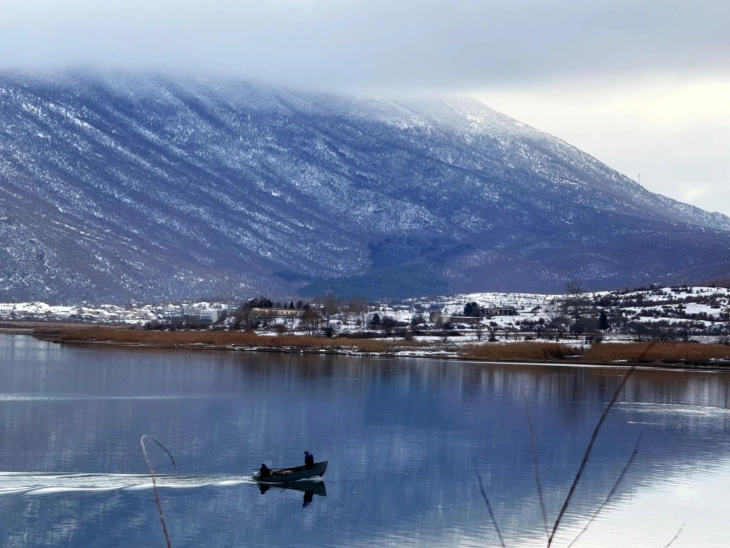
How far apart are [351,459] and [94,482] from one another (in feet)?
26.2

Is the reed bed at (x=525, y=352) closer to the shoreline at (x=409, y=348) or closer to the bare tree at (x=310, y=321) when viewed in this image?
the shoreline at (x=409, y=348)

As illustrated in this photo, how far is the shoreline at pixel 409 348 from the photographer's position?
76.6 m

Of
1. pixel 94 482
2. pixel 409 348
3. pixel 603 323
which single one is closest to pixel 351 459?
pixel 94 482

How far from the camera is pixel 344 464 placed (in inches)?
1265

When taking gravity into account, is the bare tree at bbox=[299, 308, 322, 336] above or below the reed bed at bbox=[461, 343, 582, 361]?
above

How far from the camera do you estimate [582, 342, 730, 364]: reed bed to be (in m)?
76.1

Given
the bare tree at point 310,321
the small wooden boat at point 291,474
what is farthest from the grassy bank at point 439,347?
the small wooden boat at point 291,474

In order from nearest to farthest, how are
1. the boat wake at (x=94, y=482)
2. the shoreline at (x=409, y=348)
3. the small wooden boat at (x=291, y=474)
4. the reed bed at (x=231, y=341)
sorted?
the boat wake at (x=94, y=482) → the small wooden boat at (x=291, y=474) → the shoreline at (x=409, y=348) → the reed bed at (x=231, y=341)

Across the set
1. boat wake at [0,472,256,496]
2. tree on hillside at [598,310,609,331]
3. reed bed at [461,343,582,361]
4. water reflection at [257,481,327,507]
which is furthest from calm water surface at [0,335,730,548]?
tree on hillside at [598,310,609,331]

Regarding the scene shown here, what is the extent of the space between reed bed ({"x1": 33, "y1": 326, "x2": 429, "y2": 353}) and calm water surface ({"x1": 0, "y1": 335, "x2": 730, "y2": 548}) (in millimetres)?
28742

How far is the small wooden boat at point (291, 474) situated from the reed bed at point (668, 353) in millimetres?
46561

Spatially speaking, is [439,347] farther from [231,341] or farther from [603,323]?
[603,323]

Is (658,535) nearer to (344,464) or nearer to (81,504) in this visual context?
(344,464)

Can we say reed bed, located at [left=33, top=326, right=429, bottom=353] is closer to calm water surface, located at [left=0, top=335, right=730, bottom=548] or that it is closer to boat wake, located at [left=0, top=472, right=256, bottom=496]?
calm water surface, located at [left=0, top=335, right=730, bottom=548]
